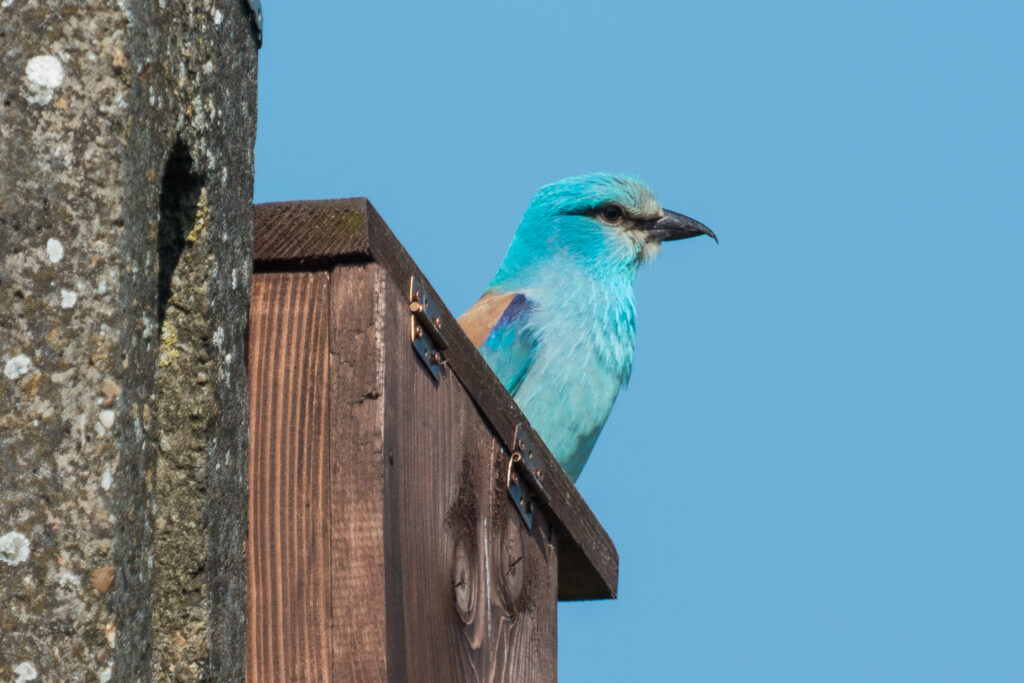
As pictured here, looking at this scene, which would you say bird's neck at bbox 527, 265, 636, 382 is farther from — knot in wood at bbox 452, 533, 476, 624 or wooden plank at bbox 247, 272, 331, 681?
wooden plank at bbox 247, 272, 331, 681

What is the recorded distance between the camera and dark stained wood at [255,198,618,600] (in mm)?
3254

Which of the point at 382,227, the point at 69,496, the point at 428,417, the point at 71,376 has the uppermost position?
the point at 382,227

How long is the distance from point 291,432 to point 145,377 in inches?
27.5

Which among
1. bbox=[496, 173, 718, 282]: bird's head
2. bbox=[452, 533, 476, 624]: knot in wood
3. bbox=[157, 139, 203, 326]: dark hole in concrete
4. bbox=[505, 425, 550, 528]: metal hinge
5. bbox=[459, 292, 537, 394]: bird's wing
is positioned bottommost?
bbox=[452, 533, 476, 624]: knot in wood

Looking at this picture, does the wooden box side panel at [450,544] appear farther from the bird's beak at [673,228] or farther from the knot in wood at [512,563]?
the bird's beak at [673,228]

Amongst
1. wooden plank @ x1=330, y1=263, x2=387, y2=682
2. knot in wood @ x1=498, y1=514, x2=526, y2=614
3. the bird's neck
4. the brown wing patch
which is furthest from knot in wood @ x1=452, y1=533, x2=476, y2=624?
the bird's neck

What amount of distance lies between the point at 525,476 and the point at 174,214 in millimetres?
1749

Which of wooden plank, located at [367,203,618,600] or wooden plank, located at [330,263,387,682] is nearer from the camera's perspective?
wooden plank, located at [330,263,387,682]

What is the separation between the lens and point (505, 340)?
737 cm

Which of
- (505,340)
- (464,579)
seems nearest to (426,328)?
(464,579)

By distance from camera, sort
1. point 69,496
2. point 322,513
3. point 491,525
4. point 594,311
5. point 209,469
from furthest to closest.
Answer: point 594,311 < point 491,525 < point 322,513 < point 209,469 < point 69,496

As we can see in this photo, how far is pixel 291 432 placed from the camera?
3.14 m

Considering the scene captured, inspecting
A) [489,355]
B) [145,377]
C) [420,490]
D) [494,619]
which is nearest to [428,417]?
[420,490]

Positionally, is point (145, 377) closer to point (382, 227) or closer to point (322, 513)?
point (322, 513)
